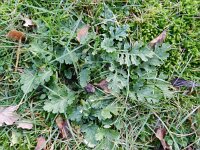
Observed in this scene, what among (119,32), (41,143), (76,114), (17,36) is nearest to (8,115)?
(41,143)

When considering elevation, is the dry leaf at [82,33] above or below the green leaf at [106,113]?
above

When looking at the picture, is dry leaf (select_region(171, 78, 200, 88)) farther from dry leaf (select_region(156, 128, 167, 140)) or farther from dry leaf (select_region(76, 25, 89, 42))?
dry leaf (select_region(76, 25, 89, 42))

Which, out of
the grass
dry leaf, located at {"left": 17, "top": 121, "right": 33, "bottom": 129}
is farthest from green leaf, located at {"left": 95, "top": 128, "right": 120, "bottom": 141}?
dry leaf, located at {"left": 17, "top": 121, "right": 33, "bottom": 129}

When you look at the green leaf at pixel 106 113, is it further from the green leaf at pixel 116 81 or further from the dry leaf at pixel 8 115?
the dry leaf at pixel 8 115

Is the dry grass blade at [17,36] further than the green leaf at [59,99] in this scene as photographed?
Yes

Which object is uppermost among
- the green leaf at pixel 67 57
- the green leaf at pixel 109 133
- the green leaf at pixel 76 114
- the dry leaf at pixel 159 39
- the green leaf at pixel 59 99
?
the dry leaf at pixel 159 39

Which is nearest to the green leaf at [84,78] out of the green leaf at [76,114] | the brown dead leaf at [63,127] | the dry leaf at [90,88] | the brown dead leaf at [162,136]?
the dry leaf at [90,88]
